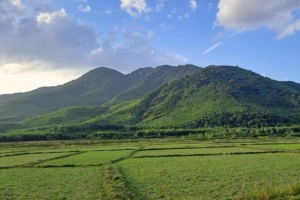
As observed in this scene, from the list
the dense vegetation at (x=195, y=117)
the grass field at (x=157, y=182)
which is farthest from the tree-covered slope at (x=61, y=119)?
the grass field at (x=157, y=182)

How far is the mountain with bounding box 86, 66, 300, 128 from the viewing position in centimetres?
13338

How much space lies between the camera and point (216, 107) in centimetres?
14938

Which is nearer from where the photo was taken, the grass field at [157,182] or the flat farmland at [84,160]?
the grass field at [157,182]

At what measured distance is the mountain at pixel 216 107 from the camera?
133 m

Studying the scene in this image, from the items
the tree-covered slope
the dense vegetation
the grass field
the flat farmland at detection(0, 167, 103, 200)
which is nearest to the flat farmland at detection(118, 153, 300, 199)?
the grass field

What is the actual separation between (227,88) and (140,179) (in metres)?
165

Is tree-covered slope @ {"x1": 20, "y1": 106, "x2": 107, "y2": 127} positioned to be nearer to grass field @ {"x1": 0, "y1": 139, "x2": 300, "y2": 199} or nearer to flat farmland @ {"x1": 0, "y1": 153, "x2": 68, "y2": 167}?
flat farmland @ {"x1": 0, "y1": 153, "x2": 68, "y2": 167}

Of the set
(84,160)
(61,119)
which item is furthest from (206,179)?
(61,119)

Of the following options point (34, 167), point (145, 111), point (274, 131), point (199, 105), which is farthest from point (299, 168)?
point (145, 111)

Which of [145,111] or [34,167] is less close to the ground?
[145,111]

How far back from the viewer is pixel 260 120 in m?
130

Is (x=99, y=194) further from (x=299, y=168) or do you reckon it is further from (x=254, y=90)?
(x=254, y=90)

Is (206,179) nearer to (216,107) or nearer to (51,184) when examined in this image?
(51,184)

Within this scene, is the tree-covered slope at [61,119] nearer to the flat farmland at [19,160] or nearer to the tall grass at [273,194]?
the flat farmland at [19,160]
